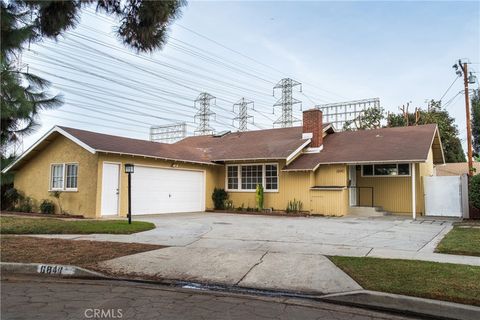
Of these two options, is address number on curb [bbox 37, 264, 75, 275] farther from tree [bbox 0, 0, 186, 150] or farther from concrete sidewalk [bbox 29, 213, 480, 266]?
tree [bbox 0, 0, 186, 150]

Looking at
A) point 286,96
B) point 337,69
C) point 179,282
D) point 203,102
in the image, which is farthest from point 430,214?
point 203,102

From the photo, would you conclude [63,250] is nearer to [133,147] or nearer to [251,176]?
[133,147]

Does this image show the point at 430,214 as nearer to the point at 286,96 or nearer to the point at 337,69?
the point at 337,69

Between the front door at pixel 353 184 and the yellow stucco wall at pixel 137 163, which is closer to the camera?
the yellow stucco wall at pixel 137 163

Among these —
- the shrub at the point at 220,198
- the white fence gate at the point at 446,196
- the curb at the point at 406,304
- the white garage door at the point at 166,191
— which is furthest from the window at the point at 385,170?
the curb at the point at 406,304

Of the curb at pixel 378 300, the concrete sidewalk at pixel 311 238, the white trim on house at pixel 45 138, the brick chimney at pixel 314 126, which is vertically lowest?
the curb at pixel 378 300

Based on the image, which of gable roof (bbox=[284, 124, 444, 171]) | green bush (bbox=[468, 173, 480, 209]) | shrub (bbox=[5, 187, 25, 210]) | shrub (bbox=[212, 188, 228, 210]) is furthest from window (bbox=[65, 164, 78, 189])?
green bush (bbox=[468, 173, 480, 209])

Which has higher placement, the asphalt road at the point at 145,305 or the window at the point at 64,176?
the window at the point at 64,176

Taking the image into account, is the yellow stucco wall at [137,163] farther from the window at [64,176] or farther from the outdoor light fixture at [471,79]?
the outdoor light fixture at [471,79]

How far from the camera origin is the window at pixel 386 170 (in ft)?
66.4

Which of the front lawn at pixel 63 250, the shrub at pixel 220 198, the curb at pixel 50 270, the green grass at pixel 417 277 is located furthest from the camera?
the shrub at pixel 220 198

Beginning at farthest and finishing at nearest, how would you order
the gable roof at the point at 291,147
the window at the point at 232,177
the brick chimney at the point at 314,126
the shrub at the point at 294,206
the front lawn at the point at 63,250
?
the window at the point at 232,177
the brick chimney at the point at 314,126
the shrub at the point at 294,206
the gable roof at the point at 291,147
the front lawn at the point at 63,250

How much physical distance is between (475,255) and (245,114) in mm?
43940

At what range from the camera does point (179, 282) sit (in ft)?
23.7
